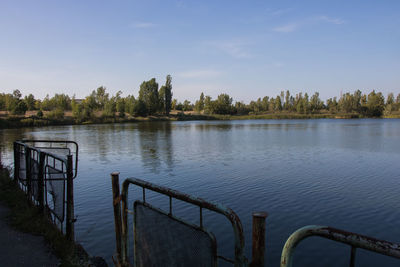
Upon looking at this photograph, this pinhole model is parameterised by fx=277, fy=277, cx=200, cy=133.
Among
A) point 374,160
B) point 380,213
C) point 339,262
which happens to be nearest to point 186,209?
point 339,262

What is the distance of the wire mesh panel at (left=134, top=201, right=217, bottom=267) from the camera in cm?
293

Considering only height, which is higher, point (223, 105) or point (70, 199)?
point (223, 105)

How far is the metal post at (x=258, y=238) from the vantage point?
2457 millimetres

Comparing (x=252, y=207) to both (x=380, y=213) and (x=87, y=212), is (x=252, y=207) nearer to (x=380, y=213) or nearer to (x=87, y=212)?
(x=380, y=213)

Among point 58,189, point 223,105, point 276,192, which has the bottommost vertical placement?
point 276,192

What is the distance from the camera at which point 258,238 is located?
2.50 metres

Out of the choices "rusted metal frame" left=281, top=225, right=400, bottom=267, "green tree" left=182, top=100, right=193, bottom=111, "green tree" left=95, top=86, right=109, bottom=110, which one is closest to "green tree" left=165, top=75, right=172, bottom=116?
"green tree" left=95, top=86, right=109, bottom=110

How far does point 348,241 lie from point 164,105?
124 meters

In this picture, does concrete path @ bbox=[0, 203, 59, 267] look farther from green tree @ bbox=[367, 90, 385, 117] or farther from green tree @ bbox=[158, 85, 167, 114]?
green tree @ bbox=[367, 90, 385, 117]

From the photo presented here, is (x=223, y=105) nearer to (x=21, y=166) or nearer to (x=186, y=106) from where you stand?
(x=186, y=106)

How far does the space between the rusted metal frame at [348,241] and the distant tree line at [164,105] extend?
307ft

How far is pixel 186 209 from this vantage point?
33.8 feet

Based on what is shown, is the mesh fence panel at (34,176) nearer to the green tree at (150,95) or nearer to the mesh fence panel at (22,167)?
the mesh fence panel at (22,167)

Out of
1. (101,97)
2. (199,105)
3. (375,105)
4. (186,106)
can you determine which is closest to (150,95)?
(101,97)
